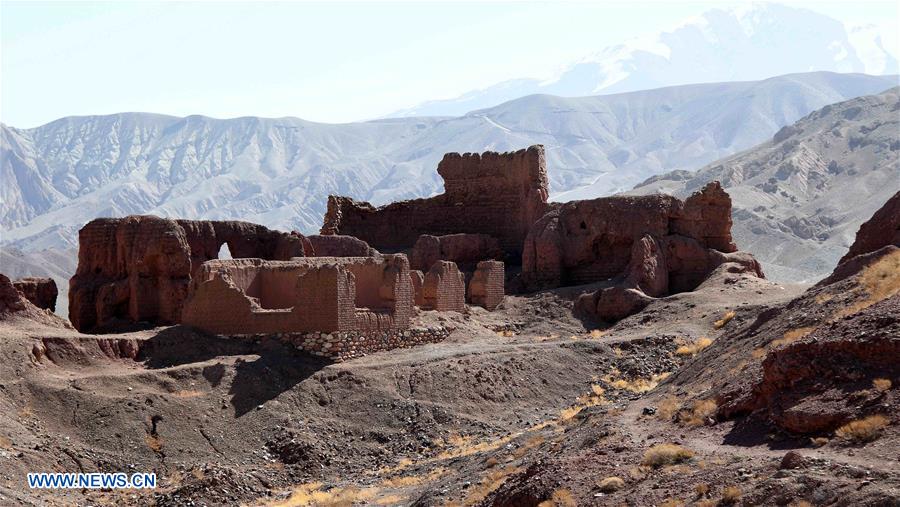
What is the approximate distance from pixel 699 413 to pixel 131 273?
18910mm

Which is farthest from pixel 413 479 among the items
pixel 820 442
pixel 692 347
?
pixel 692 347

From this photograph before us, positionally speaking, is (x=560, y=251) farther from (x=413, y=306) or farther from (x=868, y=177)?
(x=868, y=177)

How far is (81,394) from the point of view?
25.5 meters

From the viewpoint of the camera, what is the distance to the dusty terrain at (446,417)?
16.0 metres

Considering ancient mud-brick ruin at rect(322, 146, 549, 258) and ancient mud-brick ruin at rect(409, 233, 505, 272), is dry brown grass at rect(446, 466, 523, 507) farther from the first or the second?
ancient mud-brick ruin at rect(322, 146, 549, 258)

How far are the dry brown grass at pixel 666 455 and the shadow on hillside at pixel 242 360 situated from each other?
39.8 ft

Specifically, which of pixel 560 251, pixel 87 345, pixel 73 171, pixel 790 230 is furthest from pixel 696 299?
pixel 73 171

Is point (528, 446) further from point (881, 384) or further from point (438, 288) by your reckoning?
point (438, 288)

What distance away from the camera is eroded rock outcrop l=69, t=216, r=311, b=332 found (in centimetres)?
3328

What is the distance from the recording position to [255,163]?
189625 millimetres

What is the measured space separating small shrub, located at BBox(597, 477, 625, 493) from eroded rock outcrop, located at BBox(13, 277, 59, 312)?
19.5 m

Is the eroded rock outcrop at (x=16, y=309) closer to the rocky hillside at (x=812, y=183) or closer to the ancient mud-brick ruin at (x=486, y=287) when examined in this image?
the ancient mud-brick ruin at (x=486, y=287)

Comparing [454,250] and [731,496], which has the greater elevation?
[454,250]

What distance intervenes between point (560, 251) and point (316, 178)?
13969cm
